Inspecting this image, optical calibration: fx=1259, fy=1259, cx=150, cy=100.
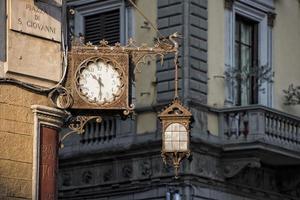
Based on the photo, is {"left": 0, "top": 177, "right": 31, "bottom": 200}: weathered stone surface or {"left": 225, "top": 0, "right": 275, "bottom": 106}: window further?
{"left": 225, "top": 0, "right": 275, "bottom": 106}: window

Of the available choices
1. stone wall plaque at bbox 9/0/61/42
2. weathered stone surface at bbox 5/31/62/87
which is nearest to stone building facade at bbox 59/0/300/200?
stone wall plaque at bbox 9/0/61/42

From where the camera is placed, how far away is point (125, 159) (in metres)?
26.4

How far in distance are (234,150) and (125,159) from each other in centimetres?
230

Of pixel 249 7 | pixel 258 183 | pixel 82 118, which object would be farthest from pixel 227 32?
pixel 82 118

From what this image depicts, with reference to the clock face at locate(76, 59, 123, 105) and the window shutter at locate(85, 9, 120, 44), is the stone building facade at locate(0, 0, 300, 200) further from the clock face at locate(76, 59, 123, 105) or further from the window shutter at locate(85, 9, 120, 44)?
the clock face at locate(76, 59, 123, 105)

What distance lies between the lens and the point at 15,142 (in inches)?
539

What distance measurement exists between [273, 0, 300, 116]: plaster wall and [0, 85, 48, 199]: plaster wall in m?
14.9

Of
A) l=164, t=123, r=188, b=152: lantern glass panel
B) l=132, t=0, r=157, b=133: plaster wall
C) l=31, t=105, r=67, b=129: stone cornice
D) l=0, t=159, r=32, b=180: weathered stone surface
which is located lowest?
l=0, t=159, r=32, b=180: weathered stone surface

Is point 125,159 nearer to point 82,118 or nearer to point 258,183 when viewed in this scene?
point 258,183

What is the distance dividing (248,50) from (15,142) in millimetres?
15024

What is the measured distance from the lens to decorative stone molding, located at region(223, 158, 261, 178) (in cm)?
2600

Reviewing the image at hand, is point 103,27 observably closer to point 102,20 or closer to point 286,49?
point 102,20

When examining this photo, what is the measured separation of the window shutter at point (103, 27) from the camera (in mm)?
27406

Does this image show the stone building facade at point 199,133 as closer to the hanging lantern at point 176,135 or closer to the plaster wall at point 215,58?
the plaster wall at point 215,58
